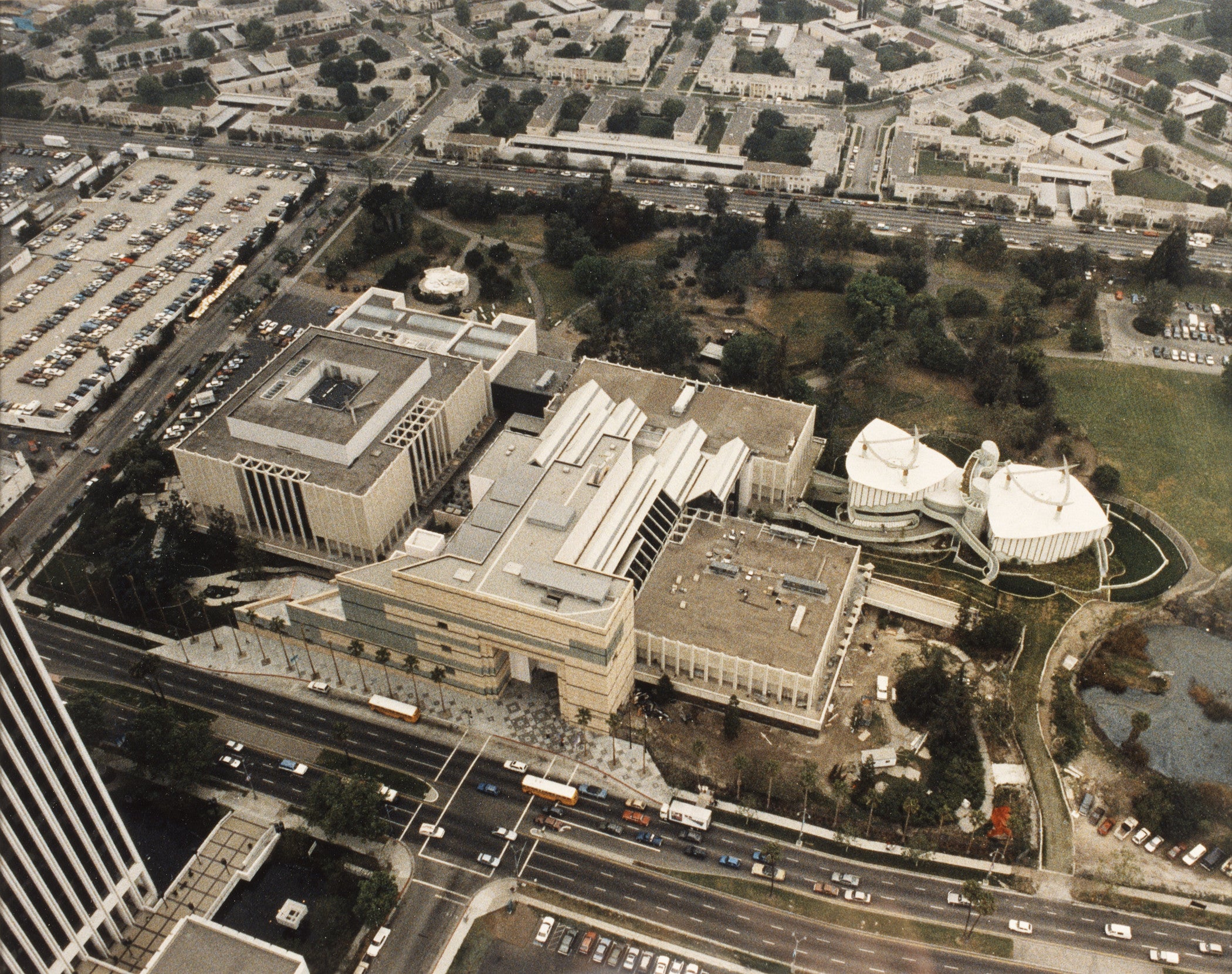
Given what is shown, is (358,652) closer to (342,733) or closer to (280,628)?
(342,733)

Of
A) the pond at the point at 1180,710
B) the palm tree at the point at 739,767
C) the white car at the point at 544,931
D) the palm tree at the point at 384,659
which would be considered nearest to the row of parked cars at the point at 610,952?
the white car at the point at 544,931

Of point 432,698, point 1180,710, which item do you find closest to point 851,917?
point 1180,710

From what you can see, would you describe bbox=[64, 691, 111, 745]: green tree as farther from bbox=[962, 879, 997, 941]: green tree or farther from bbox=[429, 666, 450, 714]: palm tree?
bbox=[962, 879, 997, 941]: green tree

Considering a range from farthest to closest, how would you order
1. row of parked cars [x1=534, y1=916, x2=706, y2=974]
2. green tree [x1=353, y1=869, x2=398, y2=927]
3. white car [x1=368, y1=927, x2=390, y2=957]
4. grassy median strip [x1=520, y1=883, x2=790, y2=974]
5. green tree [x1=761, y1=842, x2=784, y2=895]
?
green tree [x1=761, y1=842, x2=784, y2=895], green tree [x1=353, y1=869, x2=398, y2=927], white car [x1=368, y1=927, x2=390, y2=957], grassy median strip [x1=520, y1=883, x2=790, y2=974], row of parked cars [x1=534, y1=916, x2=706, y2=974]

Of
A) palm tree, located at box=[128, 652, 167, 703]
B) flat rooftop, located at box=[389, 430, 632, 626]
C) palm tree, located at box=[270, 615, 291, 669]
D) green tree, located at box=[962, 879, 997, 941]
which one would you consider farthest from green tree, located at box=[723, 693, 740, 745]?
palm tree, located at box=[128, 652, 167, 703]

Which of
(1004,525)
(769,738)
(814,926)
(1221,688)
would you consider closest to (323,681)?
(769,738)

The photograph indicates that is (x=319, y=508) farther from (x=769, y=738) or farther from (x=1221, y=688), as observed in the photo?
(x=1221, y=688)

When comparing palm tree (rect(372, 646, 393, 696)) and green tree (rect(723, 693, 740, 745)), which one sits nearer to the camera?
green tree (rect(723, 693, 740, 745))
